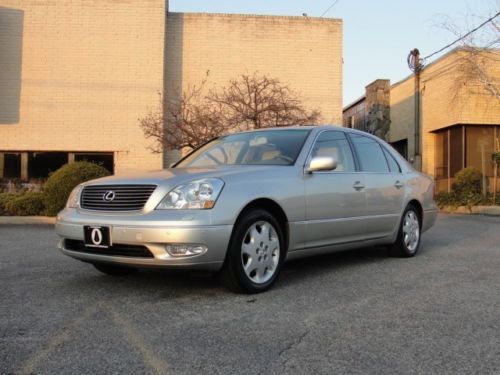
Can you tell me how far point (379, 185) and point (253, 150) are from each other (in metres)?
1.66

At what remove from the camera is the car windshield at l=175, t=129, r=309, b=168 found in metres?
5.53

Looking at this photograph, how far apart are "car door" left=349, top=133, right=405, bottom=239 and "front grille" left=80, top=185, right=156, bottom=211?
8.92 feet

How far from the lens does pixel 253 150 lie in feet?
18.9

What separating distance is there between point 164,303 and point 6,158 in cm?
1398

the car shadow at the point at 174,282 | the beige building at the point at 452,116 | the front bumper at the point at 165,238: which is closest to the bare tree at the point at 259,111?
the beige building at the point at 452,116

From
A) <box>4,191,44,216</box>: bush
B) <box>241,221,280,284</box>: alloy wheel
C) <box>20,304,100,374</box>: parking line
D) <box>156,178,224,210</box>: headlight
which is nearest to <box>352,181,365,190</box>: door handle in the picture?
<box>241,221,280,284</box>: alloy wheel

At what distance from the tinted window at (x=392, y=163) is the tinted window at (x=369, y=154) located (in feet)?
0.30

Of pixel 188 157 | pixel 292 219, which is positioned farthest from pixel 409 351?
pixel 188 157

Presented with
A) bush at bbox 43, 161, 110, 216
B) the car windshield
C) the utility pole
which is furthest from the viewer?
the utility pole

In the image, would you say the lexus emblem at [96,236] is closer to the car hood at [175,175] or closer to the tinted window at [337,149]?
the car hood at [175,175]

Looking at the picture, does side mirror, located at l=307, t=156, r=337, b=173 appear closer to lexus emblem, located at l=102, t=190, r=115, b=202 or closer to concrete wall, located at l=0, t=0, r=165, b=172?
lexus emblem, located at l=102, t=190, r=115, b=202

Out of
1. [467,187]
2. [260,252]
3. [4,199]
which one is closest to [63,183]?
[4,199]

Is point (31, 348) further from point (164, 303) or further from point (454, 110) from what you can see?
point (454, 110)

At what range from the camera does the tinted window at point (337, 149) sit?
579 centimetres
